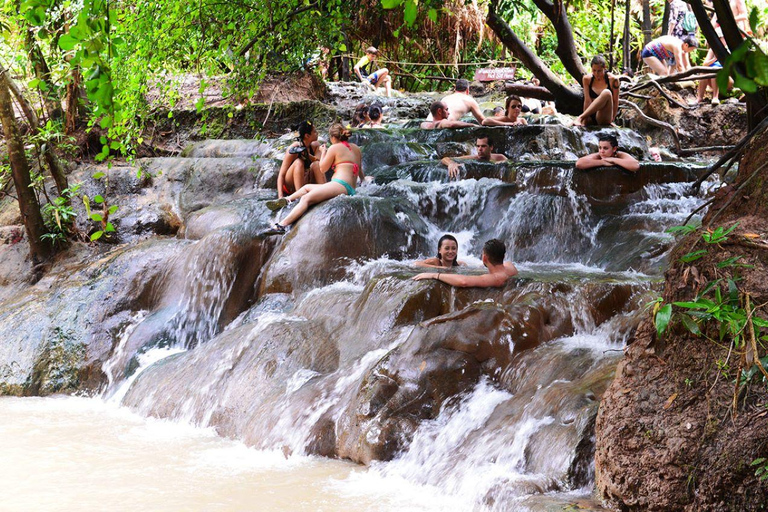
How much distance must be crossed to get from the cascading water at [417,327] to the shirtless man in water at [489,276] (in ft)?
0.21

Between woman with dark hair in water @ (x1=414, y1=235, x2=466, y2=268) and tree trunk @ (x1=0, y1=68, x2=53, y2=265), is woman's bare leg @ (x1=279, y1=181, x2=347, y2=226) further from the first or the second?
tree trunk @ (x1=0, y1=68, x2=53, y2=265)

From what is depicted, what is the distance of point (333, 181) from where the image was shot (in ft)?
28.9

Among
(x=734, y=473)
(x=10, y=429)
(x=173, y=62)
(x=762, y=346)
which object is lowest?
(x=10, y=429)

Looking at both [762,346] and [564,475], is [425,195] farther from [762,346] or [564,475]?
[762,346]

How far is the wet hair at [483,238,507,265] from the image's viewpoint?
604 centimetres

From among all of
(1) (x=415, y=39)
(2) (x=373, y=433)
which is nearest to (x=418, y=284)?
(2) (x=373, y=433)

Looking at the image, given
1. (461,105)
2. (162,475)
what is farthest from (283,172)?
(162,475)

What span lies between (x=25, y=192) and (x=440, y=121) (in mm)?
5945

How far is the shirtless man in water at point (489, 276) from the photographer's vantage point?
6023mm

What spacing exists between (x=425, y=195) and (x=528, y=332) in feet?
13.4

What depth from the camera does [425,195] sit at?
9.15 m

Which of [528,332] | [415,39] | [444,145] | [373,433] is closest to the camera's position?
[373,433]

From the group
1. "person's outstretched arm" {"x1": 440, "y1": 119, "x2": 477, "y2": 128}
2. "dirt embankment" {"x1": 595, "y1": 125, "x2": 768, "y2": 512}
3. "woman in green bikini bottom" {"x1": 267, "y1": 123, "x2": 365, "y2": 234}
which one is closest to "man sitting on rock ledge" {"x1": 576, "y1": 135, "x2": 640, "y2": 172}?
"woman in green bikini bottom" {"x1": 267, "y1": 123, "x2": 365, "y2": 234}

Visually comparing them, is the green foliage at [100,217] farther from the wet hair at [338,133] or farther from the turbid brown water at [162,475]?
the wet hair at [338,133]
